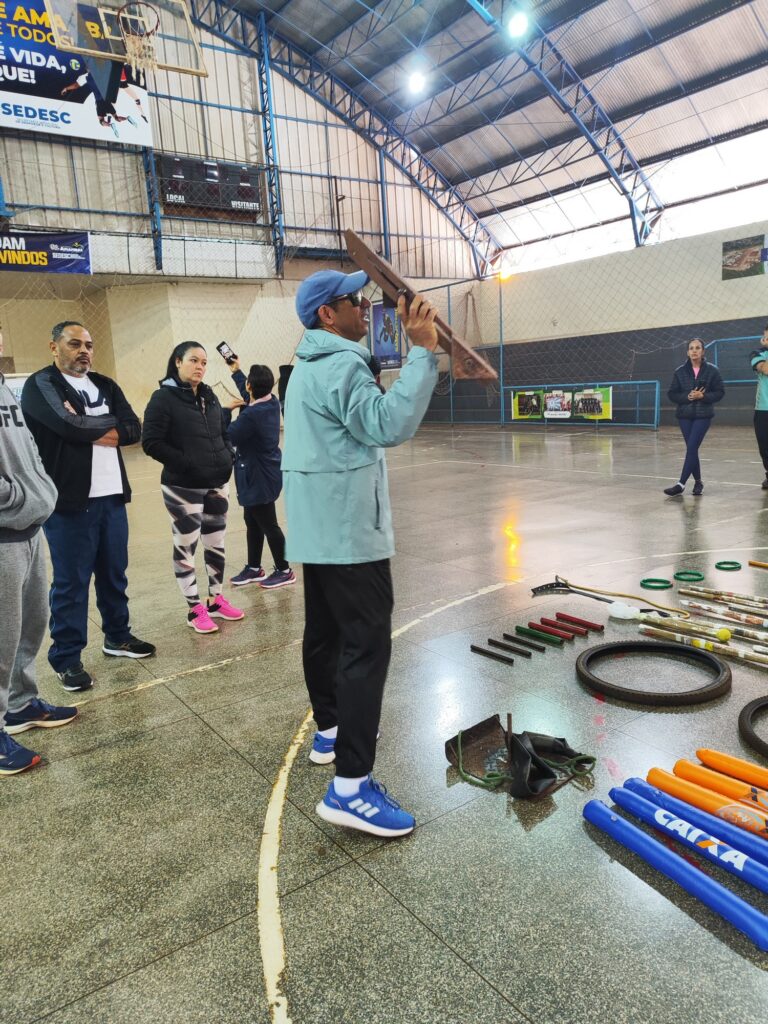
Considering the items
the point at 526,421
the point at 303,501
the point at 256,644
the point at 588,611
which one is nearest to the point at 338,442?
the point at 303,501

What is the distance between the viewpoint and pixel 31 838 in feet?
7.97

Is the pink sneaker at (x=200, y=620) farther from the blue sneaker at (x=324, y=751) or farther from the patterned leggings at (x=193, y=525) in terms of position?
the blue sneaker at (x=324, y=751)

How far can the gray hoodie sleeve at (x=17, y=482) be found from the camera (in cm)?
269

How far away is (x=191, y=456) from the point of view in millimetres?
4156

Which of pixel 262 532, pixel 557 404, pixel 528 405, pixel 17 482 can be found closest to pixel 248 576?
pixel 262 532

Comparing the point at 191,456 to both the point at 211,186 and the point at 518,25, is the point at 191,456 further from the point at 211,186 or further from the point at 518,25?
the point at 211,186

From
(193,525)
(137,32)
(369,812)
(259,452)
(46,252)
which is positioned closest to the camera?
(369,812)

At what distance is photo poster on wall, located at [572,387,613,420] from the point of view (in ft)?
55.7

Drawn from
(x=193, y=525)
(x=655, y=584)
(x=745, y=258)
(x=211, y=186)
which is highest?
(x=211, y=186)

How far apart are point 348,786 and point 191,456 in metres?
2.46

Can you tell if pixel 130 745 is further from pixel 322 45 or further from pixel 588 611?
pixel 322 45

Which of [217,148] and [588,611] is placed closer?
[588,611]

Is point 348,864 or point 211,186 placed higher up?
point 211,186

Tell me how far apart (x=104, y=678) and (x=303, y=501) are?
225 cm
